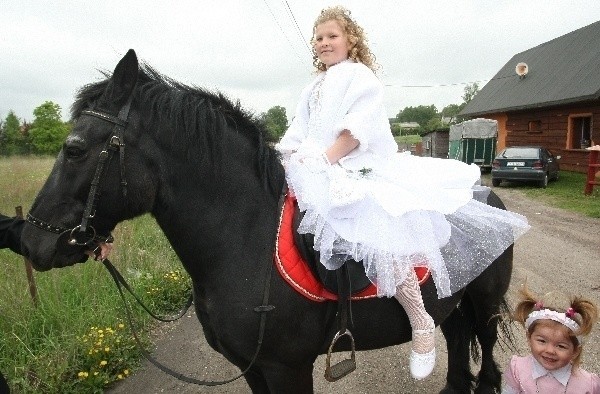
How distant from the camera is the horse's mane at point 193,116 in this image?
188 centimetres

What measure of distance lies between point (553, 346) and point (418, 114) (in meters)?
102

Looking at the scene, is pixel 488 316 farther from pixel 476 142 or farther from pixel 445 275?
pixel 476 142

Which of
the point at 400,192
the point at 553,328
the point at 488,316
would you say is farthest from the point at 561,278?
the point at 400,192

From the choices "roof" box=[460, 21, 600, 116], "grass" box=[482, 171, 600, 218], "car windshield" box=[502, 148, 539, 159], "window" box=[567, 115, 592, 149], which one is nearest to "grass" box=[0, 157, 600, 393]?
"grass" box=[482, 171, 600, 218]

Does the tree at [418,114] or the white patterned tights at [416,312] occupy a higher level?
the tree at [418,114]

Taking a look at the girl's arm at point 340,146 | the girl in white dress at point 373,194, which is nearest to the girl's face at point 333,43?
the girl in white dress at point 373,194

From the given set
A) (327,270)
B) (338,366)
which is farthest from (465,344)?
(327,270)

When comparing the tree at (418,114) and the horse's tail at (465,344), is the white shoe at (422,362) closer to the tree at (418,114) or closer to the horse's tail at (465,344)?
the horse's tail at (465,344)

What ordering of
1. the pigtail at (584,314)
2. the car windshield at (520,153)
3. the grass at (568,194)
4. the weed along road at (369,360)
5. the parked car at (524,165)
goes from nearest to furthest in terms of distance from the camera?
1. the pigtail at (584,314)
2. the weed along road at (369,360)
3. the grass at (568,194)
4. the parked car at (524,165)
5. the car windshield at (520,153)

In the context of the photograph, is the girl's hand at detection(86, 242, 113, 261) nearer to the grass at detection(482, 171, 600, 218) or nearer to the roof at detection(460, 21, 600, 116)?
the grass at detection(482, 171, 600, 218)

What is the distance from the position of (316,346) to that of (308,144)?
1007mm

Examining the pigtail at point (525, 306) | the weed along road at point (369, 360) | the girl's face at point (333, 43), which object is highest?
the girl's face at point (333, 43)

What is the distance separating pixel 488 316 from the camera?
10.2 feet

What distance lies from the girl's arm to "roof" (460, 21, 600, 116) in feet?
57.4
